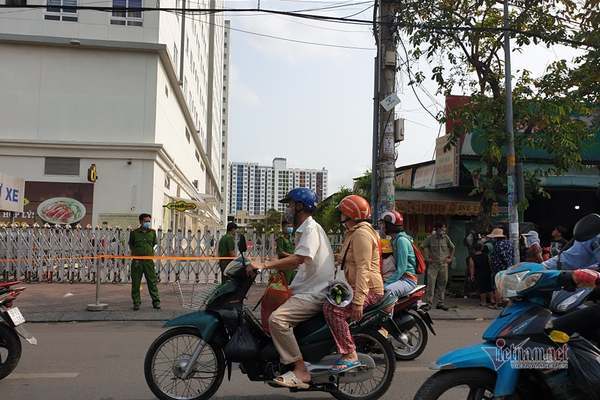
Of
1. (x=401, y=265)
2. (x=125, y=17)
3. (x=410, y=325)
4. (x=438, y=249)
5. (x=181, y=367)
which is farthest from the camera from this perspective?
(x=125, y=17)

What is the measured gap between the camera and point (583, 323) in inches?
134

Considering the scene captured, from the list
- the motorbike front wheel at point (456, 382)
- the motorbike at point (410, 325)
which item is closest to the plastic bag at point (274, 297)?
the motorbike front wheel at point (456, 382)

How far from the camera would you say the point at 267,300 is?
5.00m

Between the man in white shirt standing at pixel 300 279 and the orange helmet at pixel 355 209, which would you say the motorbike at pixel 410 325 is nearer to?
the orange helmet at pixel 355 209

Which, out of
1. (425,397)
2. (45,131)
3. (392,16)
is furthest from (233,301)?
(45,131)

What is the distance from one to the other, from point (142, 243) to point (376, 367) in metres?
7.13

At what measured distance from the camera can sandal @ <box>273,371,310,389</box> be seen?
4629 mm

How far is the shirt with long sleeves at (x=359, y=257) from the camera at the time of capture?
4.97m

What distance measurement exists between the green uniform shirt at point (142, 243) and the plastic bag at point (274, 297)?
6611 millimetres

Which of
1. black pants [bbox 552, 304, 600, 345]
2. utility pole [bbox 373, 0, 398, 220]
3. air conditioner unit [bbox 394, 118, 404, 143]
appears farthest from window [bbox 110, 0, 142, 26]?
black pants [bbox 552, 304, 600, 345]

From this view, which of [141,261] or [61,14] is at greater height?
[61,14]

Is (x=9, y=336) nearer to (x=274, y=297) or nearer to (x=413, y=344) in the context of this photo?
(x=274, y=297)

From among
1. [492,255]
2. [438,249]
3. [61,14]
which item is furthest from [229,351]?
[61,14]

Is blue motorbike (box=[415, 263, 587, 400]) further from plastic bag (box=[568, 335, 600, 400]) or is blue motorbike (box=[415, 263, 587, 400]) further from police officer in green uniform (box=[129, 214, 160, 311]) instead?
police officer in green uniform (box=[129, 214, 160, 311])
